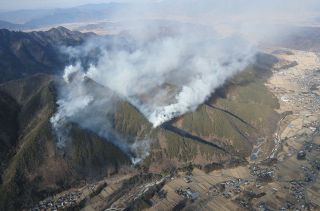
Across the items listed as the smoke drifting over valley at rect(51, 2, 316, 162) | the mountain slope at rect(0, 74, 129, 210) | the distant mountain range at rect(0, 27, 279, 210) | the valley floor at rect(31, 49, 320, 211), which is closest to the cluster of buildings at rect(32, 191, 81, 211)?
the valley floor at rect(31, 49, 320, 211)

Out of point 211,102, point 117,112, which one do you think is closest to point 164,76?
point 211,102

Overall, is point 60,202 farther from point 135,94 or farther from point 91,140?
point 135,94

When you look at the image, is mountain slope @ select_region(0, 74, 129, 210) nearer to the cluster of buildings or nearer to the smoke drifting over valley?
the cluster of buildings

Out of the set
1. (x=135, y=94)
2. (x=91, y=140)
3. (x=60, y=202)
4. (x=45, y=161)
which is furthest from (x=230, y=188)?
(x=135, y=94)

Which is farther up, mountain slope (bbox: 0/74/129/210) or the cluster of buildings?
mountain slope (bbox: 0/74/129/210)

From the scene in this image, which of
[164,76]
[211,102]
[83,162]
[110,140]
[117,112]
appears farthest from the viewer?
[164,76]

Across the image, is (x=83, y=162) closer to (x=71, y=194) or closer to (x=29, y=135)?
(x=71, y=194)

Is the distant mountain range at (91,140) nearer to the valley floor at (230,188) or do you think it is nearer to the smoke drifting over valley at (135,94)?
the smoke drifting over valley at (135,94)

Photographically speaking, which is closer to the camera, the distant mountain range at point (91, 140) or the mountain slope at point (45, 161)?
the mountain slope at point (45, 161)

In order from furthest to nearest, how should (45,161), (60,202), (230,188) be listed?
1. (45,161)
2. (230,188)
3. (60,202)

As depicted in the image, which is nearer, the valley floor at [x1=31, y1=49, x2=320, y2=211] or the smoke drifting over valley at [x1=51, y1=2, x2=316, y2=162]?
the valley floor at [x1=31, y1=49, x2=320, y2=211]

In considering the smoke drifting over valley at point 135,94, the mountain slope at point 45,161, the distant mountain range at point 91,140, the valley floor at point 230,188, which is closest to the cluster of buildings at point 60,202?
the valley floor at point 230,188
